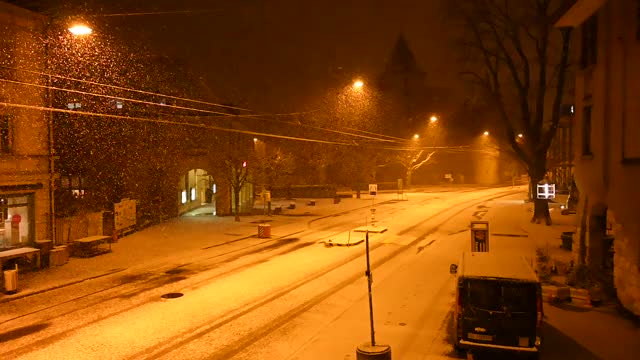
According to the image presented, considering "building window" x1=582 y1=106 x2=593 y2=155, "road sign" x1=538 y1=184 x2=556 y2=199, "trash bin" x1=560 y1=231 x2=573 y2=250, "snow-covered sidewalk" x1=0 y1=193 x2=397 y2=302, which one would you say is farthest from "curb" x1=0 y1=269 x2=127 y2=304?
"road sign" x1=538 y1=184 x2=556 y2=199

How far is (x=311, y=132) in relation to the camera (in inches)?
2254

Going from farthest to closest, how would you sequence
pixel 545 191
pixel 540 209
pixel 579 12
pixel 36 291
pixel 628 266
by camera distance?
pixel 540 209 → pixel 545 191 → pixel 36 291 → pixel 579 12 → pixel 628 266

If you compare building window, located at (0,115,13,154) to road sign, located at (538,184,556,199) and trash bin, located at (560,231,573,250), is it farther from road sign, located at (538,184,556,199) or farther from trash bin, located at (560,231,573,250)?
road sign, located at (538,184,556,199)

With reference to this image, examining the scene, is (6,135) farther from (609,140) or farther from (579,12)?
(609,140)

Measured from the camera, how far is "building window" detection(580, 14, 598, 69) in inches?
631

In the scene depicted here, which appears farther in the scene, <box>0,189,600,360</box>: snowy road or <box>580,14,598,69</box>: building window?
<box>580,14,598,69</box>: building window

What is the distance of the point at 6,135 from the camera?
20312 mm

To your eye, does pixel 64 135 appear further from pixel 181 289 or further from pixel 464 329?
pixel 464 329

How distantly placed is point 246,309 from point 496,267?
6.45 m

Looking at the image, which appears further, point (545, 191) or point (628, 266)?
point (545, 191)

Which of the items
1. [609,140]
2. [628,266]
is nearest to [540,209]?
[609,140]

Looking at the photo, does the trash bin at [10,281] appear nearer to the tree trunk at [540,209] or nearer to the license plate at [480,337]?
the license plate at [480,337]

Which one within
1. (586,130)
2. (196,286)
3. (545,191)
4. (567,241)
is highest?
(586,130)

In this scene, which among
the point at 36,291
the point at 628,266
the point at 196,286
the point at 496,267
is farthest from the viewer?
the point at 196,286
